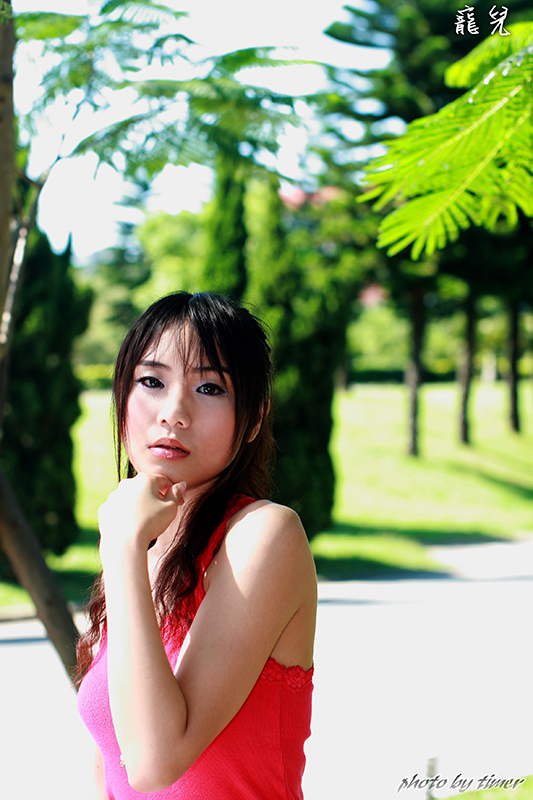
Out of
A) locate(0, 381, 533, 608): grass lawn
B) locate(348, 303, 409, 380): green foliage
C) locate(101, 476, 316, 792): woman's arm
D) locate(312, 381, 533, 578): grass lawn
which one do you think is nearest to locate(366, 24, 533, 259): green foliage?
locate(101, 476, 316, 792): woman's arm

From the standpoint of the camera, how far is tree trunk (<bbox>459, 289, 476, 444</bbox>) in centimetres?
1788

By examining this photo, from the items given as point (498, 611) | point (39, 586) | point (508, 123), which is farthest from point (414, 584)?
point (508, 123)

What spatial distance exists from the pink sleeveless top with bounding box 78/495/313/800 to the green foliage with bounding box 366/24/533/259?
48.8 inches

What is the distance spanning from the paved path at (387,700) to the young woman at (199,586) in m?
1.66

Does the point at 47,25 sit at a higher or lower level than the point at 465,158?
higher

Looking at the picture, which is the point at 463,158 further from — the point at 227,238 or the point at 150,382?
the point at 227,238

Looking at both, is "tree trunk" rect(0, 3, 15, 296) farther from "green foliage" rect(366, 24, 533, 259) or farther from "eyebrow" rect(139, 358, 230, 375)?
"eyebrow" rect(139, 358, 230, 375)

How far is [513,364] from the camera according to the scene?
19453 millimetres

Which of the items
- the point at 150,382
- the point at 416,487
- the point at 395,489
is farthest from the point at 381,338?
the point at 150,382

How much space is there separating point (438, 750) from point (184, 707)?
4184mm

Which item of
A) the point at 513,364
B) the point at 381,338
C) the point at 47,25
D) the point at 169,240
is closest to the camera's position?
the point at 47,25

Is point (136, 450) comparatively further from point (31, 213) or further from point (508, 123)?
point (31, 213)

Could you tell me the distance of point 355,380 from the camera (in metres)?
34.2

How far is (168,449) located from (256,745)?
49 centimetres
